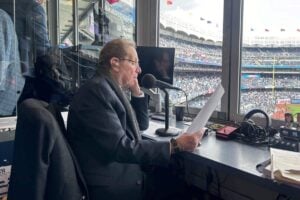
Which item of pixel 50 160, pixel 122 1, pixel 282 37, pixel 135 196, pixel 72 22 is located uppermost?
pixel 122 1

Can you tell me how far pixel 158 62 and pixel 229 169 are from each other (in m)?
1.14

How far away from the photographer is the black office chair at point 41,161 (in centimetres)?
123

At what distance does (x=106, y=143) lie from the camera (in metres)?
1.34

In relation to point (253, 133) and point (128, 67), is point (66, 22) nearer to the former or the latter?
point (128, 67)

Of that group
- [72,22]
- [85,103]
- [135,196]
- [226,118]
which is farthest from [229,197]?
[72,22]

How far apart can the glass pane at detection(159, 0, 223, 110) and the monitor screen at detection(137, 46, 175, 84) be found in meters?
0.36

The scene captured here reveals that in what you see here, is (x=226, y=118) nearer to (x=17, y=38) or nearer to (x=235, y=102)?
(x=235, y=102)

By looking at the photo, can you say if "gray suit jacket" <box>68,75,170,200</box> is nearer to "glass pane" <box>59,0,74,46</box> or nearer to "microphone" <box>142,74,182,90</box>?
"microphone" <box>142,74,182,90</box>

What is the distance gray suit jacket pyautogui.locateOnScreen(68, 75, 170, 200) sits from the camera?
4.41 ft

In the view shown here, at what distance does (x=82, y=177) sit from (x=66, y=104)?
1.27 m

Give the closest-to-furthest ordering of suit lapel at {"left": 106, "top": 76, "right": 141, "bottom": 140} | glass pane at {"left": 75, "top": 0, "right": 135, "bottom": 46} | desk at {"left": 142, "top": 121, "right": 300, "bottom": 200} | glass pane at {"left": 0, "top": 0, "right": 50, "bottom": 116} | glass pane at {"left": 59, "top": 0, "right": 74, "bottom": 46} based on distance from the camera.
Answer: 1. desk at {"left": 142, "top": 121, "right": 300, "bottom": 200}
2. suit lapel at {"left": 106, "top": 76, "right": 141, "bottom": 140}
3. glass pane at {"left": 0, "top": 0, "right": 50, "bottom": 116}
4. glass pane at {"left": 59, "top": 0, "right": 74, "bottom": 46}
5. glass pane at {"left": 75, "top": 0, "right": 135, "bottom": 46}

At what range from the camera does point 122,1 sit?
9.66ft

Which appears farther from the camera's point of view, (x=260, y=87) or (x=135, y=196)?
(x=260, y=87)

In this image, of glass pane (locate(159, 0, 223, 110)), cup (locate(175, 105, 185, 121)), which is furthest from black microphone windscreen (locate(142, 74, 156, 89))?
glass pane (locate(159, 0, 223, 110))
